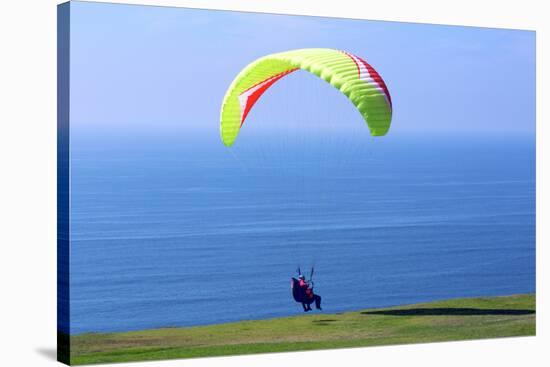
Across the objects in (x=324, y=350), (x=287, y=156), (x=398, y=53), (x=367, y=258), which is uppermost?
(x=398, y=53)

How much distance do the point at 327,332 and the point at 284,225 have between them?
106 cm

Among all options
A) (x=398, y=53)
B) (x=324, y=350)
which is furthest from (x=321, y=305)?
(x=398, y=53)

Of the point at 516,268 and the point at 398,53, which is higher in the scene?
the point at 398,53

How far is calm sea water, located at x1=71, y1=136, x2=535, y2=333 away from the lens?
39.4 feet

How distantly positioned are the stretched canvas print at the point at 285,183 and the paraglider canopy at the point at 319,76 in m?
0.02

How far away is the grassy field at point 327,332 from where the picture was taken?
12070 millimetres

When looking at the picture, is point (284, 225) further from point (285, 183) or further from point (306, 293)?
point (306, 293)

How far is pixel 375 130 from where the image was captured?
41.9ft

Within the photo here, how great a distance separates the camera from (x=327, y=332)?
1296 centimetres

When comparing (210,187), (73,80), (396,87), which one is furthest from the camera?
(396,87)

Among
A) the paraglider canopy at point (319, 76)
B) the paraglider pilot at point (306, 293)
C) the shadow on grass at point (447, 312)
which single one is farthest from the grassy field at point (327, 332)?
the paraglider canopy at point (319, 76)

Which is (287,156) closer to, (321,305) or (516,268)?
(321,305)

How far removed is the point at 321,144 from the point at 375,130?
0.52 metres

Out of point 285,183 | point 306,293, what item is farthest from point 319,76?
point 306,293
